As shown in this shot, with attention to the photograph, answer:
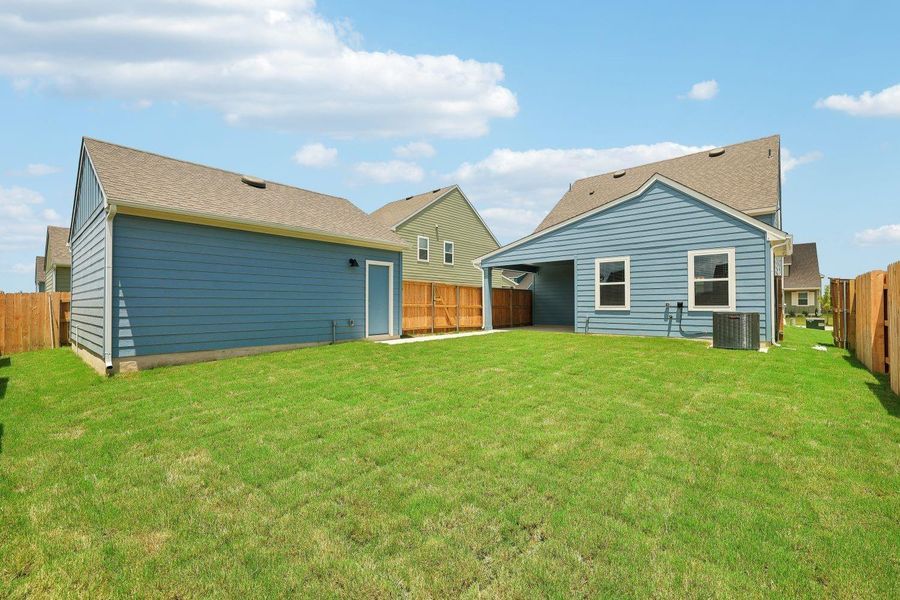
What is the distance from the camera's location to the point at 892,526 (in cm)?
266

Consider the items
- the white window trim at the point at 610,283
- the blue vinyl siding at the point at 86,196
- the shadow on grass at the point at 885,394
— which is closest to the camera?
the shadow on grass at the point at 885,394

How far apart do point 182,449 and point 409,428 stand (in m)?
2.28

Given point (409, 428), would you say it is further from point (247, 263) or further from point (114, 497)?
point (247, 263)

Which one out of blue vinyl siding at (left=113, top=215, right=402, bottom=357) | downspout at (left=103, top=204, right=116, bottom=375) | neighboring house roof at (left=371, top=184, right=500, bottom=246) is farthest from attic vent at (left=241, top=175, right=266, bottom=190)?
neighboring house roof at (left=371, top=184, right=500, bottom=246)

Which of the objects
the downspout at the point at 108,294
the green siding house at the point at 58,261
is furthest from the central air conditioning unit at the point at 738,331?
the green siding house at the point at 58,261

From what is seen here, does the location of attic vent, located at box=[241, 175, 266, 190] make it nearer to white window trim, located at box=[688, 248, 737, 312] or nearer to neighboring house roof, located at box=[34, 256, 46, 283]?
white window trim, located at box=[688, 248, 737, 312]

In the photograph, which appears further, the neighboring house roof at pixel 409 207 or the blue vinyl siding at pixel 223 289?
the neighboring house roof at pixel 409 207

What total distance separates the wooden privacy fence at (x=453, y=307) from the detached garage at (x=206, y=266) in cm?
120

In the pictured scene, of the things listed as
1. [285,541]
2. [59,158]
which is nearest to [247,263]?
[59,158]

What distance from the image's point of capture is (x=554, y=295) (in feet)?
64.4

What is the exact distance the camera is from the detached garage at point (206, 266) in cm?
868

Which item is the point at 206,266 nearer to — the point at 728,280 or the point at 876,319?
the point at 728,280

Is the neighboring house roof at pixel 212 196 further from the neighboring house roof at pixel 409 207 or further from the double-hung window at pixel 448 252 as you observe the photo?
the double-hung window at pixel 448 252

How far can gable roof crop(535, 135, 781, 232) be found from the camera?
14188 mm
